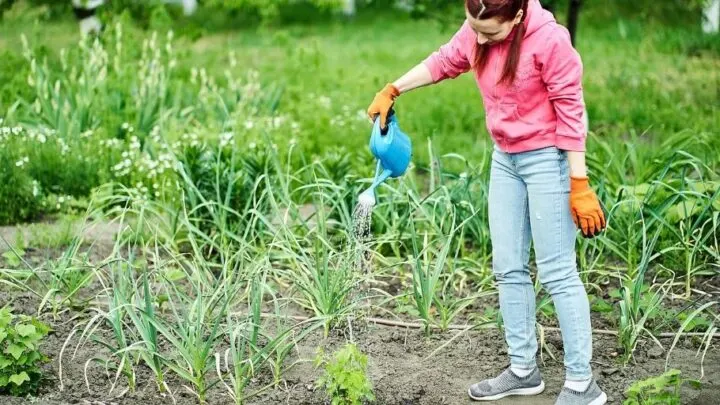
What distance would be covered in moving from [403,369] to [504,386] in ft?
1.29

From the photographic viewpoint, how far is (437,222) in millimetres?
5227

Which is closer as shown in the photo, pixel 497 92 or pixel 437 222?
pixel 497 92

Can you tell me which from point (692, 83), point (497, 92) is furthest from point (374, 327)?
point (692, 83)

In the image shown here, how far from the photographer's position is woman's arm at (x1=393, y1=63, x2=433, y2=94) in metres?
3.90

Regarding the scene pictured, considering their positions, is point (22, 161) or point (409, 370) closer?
point (409, 370)

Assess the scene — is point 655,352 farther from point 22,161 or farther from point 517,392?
point 22,161

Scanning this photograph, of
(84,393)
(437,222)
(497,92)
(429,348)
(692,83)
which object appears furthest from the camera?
(692,83)

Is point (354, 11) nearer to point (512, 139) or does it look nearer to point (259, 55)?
point (259, 55)

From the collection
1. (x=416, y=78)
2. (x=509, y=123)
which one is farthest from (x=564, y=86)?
(x=416, y=78)

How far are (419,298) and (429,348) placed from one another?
20 centimetres

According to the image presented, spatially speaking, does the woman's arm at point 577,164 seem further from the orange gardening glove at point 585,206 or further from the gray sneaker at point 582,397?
the gray sneaker at point 582,397

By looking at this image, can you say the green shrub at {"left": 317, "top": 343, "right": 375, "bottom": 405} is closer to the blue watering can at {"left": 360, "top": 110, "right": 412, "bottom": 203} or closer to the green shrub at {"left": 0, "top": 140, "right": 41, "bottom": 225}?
the blue watering can at {"left": 360, "top": 110, "right": 412, "bottom": 203}

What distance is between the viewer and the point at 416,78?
392cm

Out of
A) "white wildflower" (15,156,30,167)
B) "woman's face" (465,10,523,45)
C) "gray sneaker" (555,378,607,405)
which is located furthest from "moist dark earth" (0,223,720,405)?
"white wildflower" (15,156,30,167)
